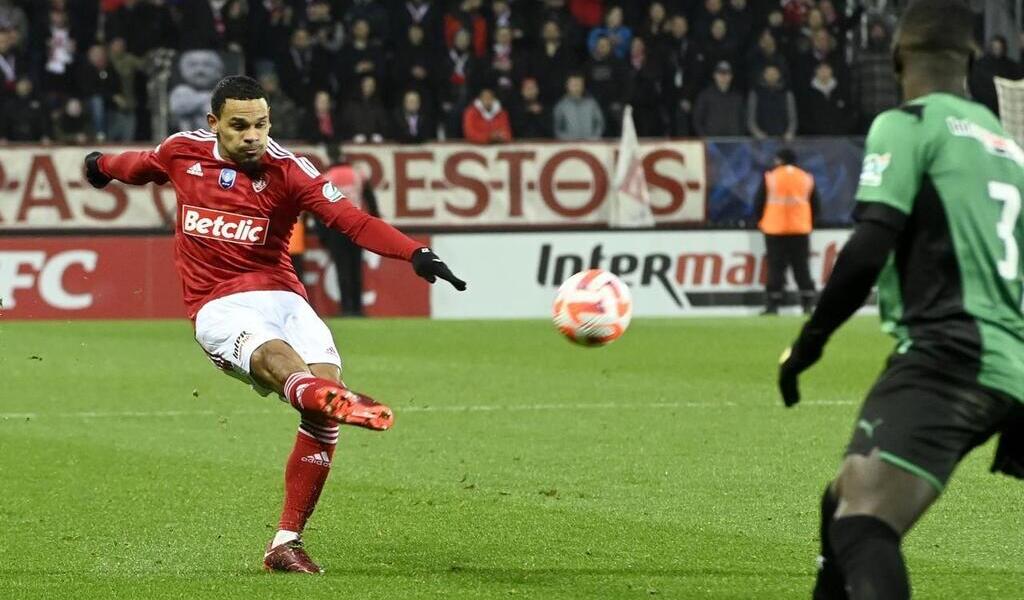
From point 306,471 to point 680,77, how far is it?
1633 cm

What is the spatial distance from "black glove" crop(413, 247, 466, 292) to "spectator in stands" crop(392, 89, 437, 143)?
1509cm

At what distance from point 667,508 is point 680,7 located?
1586 cm

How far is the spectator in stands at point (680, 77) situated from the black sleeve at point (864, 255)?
58.8ft

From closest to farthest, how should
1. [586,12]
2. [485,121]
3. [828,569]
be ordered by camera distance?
[828,569] → [485,121] → [586,12]

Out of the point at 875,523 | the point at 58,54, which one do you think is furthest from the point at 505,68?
the point at 875,523

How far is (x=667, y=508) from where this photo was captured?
8.11m

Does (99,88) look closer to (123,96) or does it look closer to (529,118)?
(123,96)

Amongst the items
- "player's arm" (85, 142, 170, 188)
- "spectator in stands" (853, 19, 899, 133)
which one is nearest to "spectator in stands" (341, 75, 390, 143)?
"spectator in stands" (853, 19, 899, 133)

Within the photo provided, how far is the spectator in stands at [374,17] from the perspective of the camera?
22.3m

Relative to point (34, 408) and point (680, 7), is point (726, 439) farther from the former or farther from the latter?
point (680, 7)

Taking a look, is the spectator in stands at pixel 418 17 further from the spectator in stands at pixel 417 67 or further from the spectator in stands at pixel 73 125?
the spectator in stands at pixel 73 125

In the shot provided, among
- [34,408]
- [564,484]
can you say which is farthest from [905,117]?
[34,408]

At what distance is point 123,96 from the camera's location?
2142cm

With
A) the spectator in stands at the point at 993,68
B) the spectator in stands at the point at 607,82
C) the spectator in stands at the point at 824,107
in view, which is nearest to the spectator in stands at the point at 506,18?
the spectator in stands at the point at 607,82
